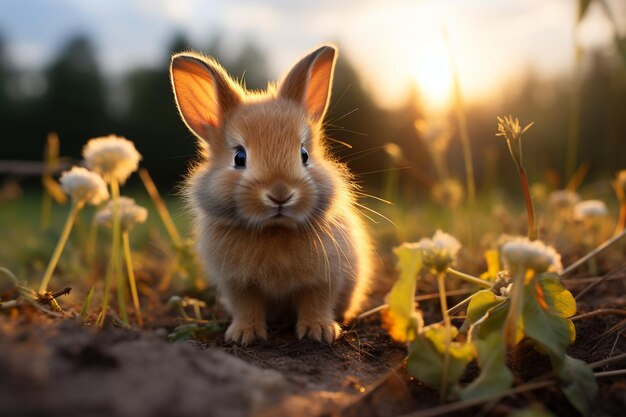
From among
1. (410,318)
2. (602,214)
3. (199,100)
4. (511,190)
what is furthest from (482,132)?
(410,318)

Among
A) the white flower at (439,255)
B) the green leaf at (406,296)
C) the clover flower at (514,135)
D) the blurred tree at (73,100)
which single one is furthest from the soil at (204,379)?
the blurred tree at (73,100)

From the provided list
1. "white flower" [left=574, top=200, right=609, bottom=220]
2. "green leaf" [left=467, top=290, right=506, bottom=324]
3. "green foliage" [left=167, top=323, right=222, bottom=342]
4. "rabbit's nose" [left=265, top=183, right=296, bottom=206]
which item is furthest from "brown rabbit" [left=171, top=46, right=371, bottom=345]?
"white flower" [left=574, top=200, right=609, bottom=220]

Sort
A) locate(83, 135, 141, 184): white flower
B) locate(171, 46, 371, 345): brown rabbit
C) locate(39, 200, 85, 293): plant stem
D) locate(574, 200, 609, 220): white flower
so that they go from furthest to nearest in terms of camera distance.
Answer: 1. locate(574, 200, 609, 220): white flower
2. locate(171, 46, 371, 345): brown rabbit
3. locate(39, 200, 85, 293): plant stem
4. locate(83, 135, 141, 184): white flower

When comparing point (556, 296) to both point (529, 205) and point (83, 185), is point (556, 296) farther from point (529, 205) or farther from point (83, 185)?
point (83, 185)

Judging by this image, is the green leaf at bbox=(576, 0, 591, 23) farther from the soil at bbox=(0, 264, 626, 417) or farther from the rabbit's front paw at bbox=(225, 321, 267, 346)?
the rabbit's front paw at bbox=(225, 321, 267, 346)

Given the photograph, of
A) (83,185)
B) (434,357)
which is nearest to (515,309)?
(434,357)

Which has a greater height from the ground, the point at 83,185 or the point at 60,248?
the point at 83,185

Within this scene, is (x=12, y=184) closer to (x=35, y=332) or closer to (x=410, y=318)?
(x=35, y=332)
